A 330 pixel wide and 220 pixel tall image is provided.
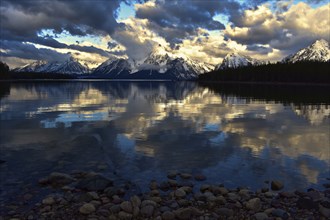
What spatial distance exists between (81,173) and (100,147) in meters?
8.23

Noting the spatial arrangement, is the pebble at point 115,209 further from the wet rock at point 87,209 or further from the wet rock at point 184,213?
the wet rock at point 184,213

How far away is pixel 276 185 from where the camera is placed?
63.0 feet

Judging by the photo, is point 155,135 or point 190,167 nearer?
point 190,167

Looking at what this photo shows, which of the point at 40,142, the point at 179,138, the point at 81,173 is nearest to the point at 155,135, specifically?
the point at 179,138

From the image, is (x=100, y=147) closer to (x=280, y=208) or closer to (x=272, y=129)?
(x=280, y=208)

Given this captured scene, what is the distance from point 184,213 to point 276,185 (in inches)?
271

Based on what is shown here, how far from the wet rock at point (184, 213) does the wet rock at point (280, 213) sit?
389 cm

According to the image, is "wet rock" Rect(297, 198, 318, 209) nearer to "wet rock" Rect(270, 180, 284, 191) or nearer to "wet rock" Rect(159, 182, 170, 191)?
"wet rock" Rect(270, 180, 284, 191)

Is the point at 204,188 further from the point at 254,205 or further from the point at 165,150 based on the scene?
the point at 165,150

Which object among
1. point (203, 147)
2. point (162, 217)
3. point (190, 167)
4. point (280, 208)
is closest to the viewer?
point (162, 217)

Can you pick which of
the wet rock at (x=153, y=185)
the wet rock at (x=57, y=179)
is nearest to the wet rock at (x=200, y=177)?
the wet rock at (x=153, y=185)

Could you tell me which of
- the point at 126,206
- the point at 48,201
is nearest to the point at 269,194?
the point at 126,206

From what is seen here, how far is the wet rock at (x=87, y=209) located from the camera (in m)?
15.4

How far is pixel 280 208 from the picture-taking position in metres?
16.2
